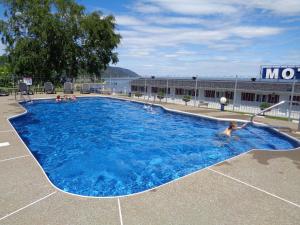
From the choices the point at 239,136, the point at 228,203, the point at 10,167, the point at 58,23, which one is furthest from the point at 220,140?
the point at 58,23

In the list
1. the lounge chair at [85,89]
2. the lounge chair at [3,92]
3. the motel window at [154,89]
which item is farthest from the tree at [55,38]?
the motel window at [154,89]

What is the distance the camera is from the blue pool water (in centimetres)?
833

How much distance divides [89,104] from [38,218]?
21136mm

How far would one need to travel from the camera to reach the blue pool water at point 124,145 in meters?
8.33

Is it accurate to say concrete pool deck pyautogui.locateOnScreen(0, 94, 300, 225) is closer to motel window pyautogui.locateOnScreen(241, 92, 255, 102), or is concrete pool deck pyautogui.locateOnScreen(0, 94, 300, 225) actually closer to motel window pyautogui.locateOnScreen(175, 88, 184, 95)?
motel window pyautogui.locateOnScreen(241, 92, 255, 102)

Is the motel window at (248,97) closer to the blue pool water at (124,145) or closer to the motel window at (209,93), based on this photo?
the motel window at (209,93)

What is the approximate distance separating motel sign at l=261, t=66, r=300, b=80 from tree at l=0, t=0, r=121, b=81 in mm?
27443

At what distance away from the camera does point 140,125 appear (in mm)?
16969

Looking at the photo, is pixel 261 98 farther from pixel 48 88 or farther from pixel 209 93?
pixel 48 88

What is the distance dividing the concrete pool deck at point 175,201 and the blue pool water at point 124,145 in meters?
1.67

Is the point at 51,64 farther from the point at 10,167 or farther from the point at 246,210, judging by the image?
the point at 246,210

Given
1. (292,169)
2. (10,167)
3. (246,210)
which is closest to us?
(246,210)

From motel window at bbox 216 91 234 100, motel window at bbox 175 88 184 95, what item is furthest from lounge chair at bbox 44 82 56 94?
motel window at bbox 216 91 234 100

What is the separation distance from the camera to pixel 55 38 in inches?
1388
